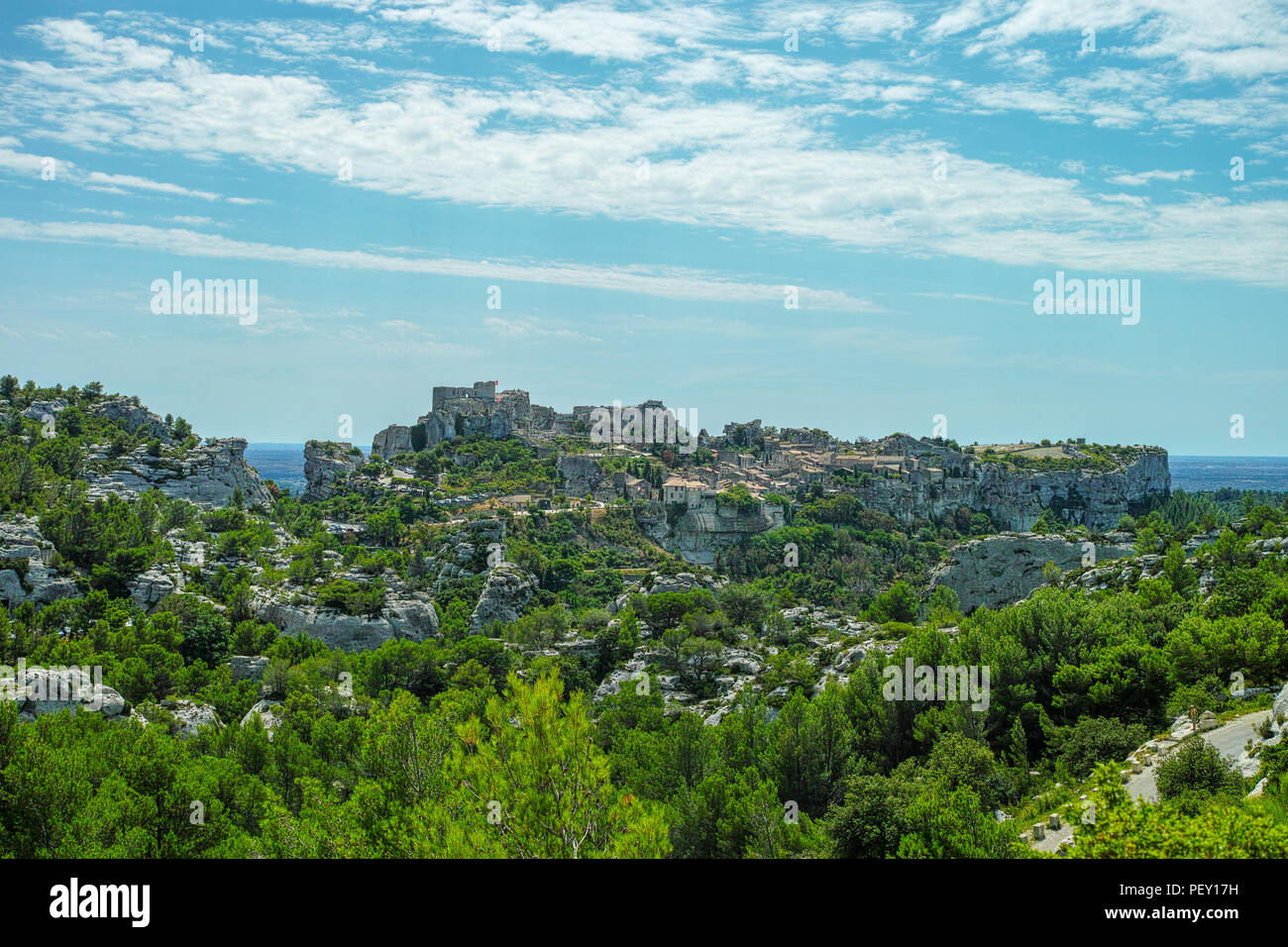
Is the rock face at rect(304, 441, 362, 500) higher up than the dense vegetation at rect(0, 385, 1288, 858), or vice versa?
the rock face at rect(304, 441, 362, 500)

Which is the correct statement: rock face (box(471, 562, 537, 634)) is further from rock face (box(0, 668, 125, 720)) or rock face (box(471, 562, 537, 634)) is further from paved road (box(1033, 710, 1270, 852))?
paved road (box(1033, 710, 1270, 852))

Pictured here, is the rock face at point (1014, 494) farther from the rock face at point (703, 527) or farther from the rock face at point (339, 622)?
the rock face at point (339, 622)

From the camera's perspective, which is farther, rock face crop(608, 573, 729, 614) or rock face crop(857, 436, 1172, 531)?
rock face crop(857, 436, 1172, 531)

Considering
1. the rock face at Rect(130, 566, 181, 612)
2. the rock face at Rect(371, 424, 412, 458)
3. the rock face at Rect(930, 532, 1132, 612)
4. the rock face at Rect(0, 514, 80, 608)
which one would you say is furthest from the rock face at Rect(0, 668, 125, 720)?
the rock face at Rect(371, 424, 412, 458)

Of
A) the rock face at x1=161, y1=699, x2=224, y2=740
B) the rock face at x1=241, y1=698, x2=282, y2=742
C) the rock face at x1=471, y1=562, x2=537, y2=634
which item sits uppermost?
the rock face at x1=471, y1=562, x2=537, y2=634
